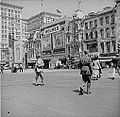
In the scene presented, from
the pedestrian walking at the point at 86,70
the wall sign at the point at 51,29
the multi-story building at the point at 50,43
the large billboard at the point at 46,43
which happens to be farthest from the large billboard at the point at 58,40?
the pedestrian walking at the point at 86,70

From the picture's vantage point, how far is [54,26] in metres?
69.0

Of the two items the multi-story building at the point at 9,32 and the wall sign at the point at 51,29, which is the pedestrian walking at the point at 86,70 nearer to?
the wall sign at the point at 51,29


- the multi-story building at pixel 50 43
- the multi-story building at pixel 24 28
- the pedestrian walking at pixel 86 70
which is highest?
the multi-story building at pixel 24 28

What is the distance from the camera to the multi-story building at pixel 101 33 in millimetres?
46531

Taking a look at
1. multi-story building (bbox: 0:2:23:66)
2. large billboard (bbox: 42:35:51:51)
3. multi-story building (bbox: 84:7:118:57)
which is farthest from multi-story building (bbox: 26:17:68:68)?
multi-story building (bbox: 0:2:23:66)

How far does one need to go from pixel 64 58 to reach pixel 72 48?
4.41 meters

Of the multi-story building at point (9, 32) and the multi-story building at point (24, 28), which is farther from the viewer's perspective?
the multi-story building at point (24, 28)

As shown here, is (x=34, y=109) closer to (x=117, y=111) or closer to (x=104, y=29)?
(x=117, y=111)

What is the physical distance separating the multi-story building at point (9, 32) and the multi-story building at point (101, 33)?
207 feet

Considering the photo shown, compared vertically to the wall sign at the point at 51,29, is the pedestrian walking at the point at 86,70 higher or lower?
lower

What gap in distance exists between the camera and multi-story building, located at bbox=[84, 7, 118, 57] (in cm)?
4653

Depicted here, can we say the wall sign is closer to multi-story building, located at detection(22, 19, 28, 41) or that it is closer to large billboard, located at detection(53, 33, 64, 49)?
large billboard, located at detection(53, 33, 64, 49)

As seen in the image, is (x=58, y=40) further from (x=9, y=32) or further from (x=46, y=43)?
(x=9, y=32)

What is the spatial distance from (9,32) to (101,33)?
304ft
